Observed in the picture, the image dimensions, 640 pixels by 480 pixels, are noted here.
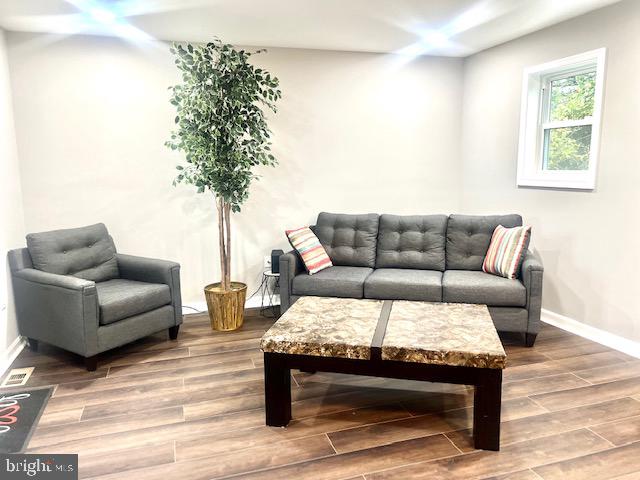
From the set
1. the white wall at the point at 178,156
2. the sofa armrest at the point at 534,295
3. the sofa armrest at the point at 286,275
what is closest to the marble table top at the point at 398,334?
the sofa armrest at the point at 534,295

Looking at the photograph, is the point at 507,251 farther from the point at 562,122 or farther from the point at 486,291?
the point at 562,122

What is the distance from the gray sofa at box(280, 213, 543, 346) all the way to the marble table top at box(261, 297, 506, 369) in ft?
2.33

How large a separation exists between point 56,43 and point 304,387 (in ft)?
11.0

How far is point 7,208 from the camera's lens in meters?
3.46

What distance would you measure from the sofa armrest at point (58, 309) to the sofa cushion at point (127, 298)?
95 mm

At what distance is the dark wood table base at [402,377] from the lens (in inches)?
85.0

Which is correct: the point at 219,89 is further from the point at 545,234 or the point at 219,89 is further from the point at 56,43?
the point at 545,234

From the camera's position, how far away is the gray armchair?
9.98 feet

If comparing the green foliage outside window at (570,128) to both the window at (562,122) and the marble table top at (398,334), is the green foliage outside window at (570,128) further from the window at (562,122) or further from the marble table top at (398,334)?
the marble table top at (398,334)

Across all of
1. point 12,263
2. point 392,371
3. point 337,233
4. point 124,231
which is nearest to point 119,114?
point 124,231

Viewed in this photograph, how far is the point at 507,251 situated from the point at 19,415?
3408 millimetres

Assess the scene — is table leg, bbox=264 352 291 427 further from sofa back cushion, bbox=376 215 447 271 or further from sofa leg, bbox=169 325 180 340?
sofa back cushion, bbox=376 215 447 271

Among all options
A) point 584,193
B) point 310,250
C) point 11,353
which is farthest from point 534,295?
point 11,353

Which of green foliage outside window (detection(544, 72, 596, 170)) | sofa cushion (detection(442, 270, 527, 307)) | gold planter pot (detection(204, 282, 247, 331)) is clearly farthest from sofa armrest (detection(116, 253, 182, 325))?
green foliage outside window (detection(544, 72, 596, 170))
